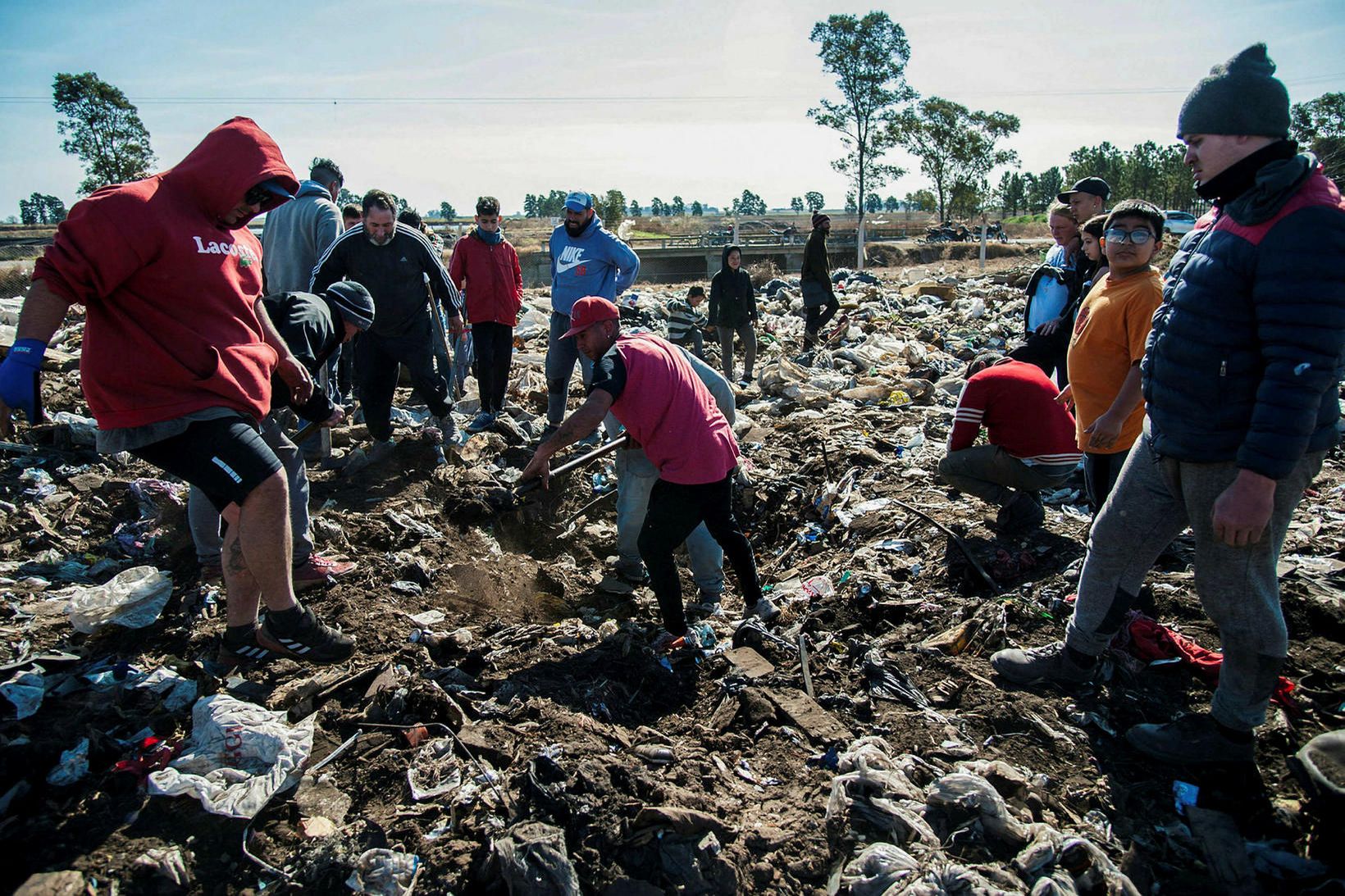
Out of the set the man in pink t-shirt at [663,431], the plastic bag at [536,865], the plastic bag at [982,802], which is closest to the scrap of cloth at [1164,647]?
the plastic bag at [982,802]

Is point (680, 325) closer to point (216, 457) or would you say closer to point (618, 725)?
point (618, 725)

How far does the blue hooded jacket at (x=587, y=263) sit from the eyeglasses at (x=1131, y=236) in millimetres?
3448

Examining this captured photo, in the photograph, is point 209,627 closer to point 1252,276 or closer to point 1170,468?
point 1170,468

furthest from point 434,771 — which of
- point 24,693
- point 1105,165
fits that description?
point 1105,165

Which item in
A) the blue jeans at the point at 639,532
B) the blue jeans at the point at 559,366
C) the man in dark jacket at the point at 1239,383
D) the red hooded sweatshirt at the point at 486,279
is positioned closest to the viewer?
the man in dark jacket at the point at 1239,383

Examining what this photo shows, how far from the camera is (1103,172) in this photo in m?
51.3

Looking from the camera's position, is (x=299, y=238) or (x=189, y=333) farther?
(x=299, y=238)

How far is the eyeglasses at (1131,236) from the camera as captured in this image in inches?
122

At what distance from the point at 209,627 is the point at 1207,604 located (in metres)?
3.49

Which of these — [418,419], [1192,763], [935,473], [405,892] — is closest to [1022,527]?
[935,473]

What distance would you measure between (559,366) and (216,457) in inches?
138

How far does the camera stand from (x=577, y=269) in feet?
19.0

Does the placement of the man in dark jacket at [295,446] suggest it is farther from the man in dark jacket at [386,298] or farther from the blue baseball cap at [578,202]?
the blue baseball cap at [578,202]

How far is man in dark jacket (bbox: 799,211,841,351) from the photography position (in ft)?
31.0
